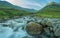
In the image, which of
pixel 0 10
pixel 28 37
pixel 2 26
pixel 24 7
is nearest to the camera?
pixel 28 37

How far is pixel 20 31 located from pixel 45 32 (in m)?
0.98

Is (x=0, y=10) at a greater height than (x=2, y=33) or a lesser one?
greater

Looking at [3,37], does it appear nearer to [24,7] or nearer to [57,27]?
[24,7]

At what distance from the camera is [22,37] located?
21.4 ft

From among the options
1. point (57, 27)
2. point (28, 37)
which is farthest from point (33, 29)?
point (57, 27)

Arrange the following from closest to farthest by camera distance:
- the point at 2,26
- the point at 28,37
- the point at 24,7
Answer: the point at 28,37 → the point at 24,7 → the point at 2,26

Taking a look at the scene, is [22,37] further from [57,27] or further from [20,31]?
[57,27]

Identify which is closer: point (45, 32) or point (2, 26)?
point (45, 32)

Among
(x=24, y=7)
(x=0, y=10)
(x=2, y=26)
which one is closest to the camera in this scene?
(x=24, y=7)

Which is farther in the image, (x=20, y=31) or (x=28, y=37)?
(x=20, y=31)

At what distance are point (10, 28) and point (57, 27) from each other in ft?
6.06

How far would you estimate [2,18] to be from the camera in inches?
312

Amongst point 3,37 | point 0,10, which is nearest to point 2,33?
point 3,37

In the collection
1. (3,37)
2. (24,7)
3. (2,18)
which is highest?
(24,7)
